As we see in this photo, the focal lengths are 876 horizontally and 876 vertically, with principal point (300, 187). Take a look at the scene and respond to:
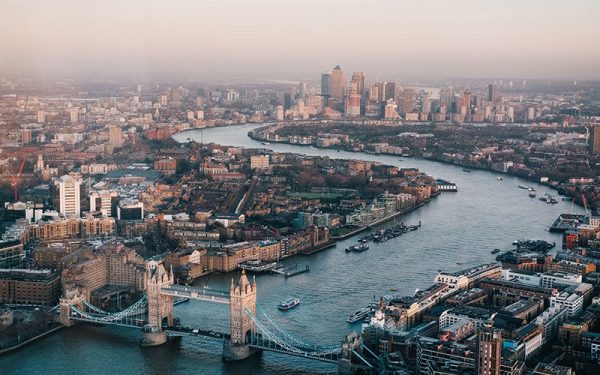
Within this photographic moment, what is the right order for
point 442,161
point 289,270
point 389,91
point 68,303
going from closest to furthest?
point 68,303, point 289,270, point 442,161, point 389,91

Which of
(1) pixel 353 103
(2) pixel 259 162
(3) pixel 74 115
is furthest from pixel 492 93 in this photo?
(3) pixel 74 115

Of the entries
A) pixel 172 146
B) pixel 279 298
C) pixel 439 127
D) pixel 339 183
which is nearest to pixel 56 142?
pixel 172 146

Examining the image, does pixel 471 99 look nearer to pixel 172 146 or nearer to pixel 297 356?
pixel 172 146

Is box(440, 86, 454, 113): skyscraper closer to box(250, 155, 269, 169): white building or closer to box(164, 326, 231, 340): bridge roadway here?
box(250, 155, 269, 169): white building

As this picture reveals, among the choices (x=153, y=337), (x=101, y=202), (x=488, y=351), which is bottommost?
(x=153, y=337)

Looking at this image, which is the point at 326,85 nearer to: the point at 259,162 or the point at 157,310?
the point at 259,162

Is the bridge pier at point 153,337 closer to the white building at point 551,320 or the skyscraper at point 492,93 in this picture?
the white building at point 551,320
